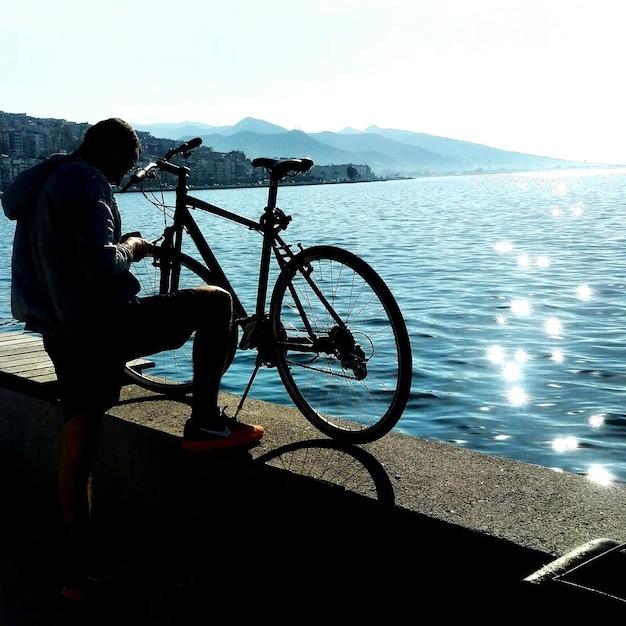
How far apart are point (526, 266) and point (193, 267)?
1684cm

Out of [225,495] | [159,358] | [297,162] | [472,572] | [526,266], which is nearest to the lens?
[472,572]

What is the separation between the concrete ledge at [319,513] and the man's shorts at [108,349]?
1.73ft

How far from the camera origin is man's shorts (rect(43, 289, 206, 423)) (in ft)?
9.65

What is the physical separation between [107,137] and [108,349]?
739 mm

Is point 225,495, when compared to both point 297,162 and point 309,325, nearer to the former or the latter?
point 309,325

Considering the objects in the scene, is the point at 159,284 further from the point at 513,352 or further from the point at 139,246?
the point at 513,352

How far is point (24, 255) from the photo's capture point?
2.91 metres

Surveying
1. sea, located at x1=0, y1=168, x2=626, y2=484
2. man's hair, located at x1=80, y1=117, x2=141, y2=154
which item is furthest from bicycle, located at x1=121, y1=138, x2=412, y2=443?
man's hair, located at x1=80, y1=117, x2=141, y2=154

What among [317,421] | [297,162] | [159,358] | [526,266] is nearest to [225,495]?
[317,421]

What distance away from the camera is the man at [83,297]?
9.09ft

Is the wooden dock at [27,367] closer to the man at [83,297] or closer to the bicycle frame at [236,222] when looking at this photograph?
the bicycle frame at [236,222]

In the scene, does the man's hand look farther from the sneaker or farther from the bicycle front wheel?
the sneaker

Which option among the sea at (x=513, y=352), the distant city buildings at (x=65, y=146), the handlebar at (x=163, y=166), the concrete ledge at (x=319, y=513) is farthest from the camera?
the distant city buildings at (x=65, y=146)

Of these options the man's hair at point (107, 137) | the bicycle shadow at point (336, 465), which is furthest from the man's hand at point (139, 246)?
the bicycle shadow at point (336, 465)
